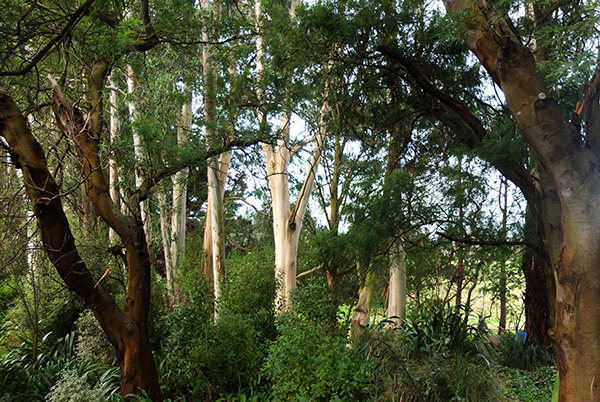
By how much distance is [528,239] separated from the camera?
6.03 meters

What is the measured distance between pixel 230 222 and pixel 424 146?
10141 mm

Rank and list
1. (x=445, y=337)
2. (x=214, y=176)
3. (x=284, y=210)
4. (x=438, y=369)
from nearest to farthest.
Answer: (x=438, y=369), (x=445, y=337), (x=214, y=176), (x=284, y=210)

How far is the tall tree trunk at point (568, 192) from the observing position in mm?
3729

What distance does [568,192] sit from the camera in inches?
151

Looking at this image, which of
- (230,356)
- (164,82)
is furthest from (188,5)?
(230,356)

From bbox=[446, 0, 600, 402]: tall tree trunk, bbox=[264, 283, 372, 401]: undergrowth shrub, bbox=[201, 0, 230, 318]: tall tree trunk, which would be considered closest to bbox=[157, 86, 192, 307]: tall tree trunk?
bbox=[201, 0, 230, 318]: tall tree trunk

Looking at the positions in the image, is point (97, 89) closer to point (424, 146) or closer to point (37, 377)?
point (37, 377)

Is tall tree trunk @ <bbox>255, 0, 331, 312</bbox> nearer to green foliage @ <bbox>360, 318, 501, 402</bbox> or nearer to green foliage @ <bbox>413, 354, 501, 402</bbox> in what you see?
green foliage @ <bbox>360, 318, 501, 402</bbox>

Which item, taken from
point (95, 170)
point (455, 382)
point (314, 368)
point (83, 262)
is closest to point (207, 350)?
point (314, 368)

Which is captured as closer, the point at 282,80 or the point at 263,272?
the point at 282,80

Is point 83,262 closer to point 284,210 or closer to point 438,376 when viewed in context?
point 438,376

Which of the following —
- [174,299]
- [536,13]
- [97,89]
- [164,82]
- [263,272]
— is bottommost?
[174,299]

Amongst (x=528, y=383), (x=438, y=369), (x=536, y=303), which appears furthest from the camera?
(x=536, y=303)

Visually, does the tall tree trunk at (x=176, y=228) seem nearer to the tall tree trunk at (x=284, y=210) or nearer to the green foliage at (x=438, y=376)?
the tall tree trunk at (x=284, y=210)
